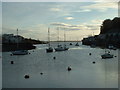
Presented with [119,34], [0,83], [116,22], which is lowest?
[0,83]

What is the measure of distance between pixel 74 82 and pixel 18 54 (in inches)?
1424

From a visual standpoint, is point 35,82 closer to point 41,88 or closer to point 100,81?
point 41,88

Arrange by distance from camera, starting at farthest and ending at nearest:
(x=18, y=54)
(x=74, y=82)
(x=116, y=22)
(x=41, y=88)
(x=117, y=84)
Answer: (x=116, y=22), (x=18, y=54), (x=74, y=82), (x=117, y=84), (x=41, y=88)

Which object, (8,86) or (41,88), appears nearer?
(41,88)

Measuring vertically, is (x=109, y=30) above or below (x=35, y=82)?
above

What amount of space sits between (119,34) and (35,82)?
7168 cm

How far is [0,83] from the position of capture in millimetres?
18031

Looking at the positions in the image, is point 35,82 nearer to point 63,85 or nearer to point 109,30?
point 63,85

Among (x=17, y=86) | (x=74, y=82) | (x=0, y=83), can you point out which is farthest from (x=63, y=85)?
(x=0, y=83)

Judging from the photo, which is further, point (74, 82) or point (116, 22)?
point (116, 22)

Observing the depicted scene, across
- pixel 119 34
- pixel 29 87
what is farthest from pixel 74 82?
pixel 119 34

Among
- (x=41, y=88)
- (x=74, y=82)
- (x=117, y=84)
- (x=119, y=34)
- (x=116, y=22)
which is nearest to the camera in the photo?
(x=41, y=88)

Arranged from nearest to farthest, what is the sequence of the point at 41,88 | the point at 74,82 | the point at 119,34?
the point at 41,88
the point at 74,82
the point at 119,34

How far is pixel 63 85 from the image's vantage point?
1644cm
